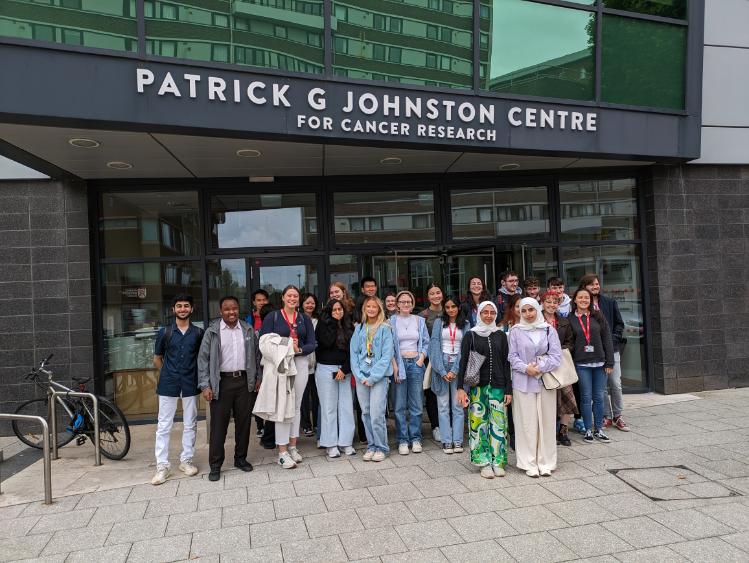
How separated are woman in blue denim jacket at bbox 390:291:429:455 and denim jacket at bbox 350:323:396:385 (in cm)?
25

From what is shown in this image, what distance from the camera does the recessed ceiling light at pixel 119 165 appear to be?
694 cm

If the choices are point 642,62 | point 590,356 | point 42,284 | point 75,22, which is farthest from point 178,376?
point 642,62

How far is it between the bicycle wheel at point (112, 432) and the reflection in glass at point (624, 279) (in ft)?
22.8

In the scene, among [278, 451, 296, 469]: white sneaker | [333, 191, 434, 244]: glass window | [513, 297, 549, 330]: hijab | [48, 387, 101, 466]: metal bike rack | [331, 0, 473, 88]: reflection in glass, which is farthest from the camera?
[333, 191, 434, 244]: glass window

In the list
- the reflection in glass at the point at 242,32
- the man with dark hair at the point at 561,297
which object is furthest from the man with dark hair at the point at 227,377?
the man with dark hair at the point at 561,297

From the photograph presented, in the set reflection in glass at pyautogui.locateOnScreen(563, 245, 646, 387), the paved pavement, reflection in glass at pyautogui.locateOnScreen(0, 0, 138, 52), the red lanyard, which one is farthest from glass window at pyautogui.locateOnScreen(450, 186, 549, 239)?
reflection in glass at pyautogui.locateOnScreen(0, 0, 138, 52)

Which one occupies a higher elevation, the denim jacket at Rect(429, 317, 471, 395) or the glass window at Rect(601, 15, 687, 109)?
the glass window at Rect(601, 15, 687, 109)

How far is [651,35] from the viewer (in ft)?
24.8

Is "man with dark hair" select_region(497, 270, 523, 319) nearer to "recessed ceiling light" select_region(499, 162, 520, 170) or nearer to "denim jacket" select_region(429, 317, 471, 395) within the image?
"denim jacket" select_region(429, 317, 471, 395)

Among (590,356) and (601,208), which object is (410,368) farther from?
(601,208)

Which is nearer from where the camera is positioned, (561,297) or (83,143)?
(83,143)

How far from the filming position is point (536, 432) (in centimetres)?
506

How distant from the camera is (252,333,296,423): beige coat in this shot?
5.38 metres

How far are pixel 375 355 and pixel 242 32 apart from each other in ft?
12.7
